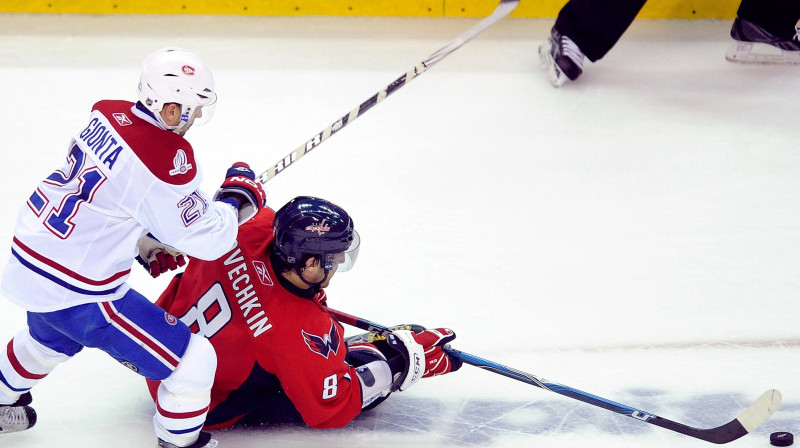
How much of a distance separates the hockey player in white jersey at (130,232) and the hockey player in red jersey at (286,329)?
0.46 ft

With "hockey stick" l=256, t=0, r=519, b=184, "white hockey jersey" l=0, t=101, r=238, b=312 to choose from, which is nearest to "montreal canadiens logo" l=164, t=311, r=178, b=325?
"white hockey jersey" l=0, t=101, r=238, b=312

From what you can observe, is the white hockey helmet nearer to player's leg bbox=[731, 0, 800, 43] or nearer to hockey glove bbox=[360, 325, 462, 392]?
hockey glove bbox=[360, 325, 462, 392]

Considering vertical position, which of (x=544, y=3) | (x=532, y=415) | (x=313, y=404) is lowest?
(x=532, y=415)

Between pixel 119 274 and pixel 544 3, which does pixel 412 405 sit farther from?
pixel 544 3

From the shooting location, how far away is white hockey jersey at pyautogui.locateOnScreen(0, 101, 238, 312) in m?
2.41

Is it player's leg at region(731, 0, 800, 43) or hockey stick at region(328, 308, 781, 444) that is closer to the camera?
hockey stick at region(328, 308, 781, 444)

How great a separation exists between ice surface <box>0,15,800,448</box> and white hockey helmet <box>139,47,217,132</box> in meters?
0.88

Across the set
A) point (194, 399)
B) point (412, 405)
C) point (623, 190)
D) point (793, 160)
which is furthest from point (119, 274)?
point (793, 160)

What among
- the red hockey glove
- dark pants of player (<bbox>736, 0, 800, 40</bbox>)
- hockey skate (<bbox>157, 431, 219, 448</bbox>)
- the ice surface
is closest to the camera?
hockey skate (<bbox>157, 431, 219, 448</bbox>)

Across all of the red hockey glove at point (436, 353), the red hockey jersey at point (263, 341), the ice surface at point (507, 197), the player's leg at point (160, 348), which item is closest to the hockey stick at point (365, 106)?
the ice surface at point (507, 197)

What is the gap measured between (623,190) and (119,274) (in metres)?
2.29

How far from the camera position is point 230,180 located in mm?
2787

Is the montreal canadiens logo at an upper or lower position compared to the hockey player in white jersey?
lower

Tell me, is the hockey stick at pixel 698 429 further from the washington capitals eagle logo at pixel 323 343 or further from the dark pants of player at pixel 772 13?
the dark pants of player at pixel 772 13
